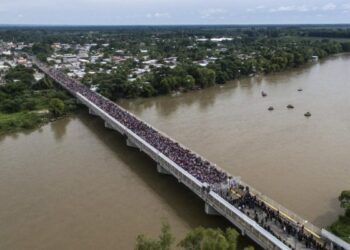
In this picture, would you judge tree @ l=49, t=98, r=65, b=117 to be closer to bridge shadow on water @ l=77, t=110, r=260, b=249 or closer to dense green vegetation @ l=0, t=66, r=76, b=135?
dense green vegetation @ l=0, t=66, r=76, b=135

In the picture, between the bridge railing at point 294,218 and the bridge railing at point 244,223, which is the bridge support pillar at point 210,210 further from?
the bridge railing at point 294,218

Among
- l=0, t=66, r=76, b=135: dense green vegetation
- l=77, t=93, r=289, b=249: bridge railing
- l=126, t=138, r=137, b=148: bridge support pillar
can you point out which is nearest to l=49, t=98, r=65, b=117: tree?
l=0, t=66, r=76, b=135: dense green vegetation

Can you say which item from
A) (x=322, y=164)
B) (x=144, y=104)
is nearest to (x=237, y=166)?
(x=322, y=164)

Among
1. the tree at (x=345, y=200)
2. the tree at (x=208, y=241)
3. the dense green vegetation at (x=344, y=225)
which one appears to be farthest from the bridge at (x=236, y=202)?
the tree at (x=208, y=241)

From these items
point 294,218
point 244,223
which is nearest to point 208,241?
point 244,223

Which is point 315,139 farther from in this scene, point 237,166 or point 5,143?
point 5,143

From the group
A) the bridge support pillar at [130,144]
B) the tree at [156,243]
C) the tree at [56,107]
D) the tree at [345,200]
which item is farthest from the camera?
the tree at [56,107]
